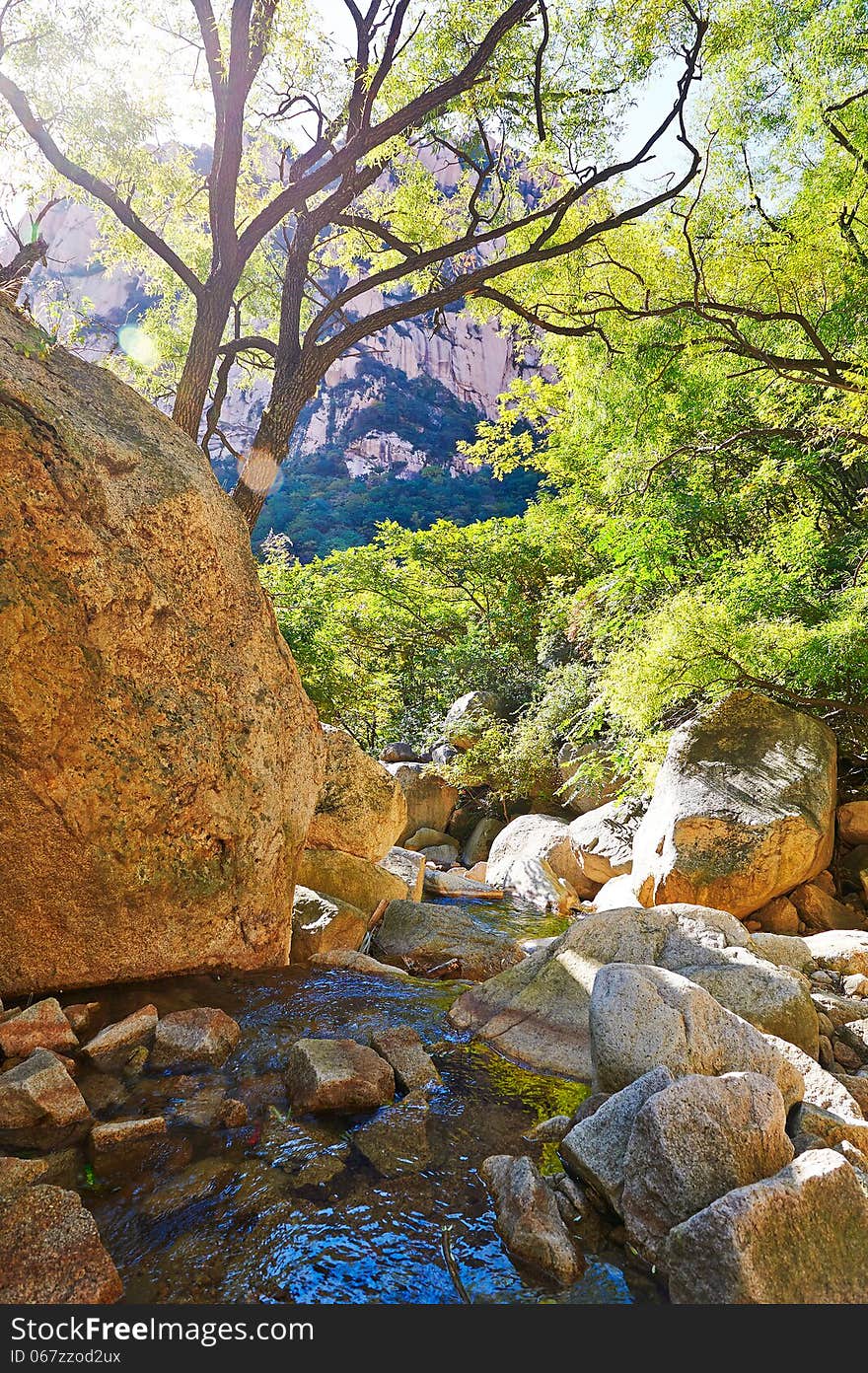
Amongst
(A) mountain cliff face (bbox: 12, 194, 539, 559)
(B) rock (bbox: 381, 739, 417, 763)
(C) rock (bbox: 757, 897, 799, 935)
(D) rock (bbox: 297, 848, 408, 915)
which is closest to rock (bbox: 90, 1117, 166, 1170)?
(D) rock (bbox: 297, 848, 408, 915)

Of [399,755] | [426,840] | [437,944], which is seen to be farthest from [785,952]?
[399,755]

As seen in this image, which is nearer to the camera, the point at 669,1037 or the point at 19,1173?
the point at 19,1173

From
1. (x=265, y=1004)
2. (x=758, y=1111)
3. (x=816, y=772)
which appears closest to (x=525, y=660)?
(x=816, y=772)

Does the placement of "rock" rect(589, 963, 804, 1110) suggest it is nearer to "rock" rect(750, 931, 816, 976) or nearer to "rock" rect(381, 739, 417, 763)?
"rock" rect(750, 931, 816, 976)

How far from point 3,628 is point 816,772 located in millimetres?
8711

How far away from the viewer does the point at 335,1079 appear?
3770 mm

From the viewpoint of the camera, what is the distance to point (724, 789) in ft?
28.1

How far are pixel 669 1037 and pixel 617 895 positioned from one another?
623 centimetres

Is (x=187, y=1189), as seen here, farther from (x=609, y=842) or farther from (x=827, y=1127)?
(x=609, y=842)

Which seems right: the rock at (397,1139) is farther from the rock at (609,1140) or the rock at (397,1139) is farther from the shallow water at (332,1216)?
the rock at (609,1140)

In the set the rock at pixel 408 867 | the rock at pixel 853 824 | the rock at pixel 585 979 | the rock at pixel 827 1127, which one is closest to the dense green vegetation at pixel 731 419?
the rock at pixel 853 824

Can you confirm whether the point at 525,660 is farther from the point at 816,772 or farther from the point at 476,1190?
the point at 476,1190

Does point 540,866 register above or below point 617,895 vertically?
below

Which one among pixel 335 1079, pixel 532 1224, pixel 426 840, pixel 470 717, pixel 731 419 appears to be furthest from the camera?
pixel 470 717
